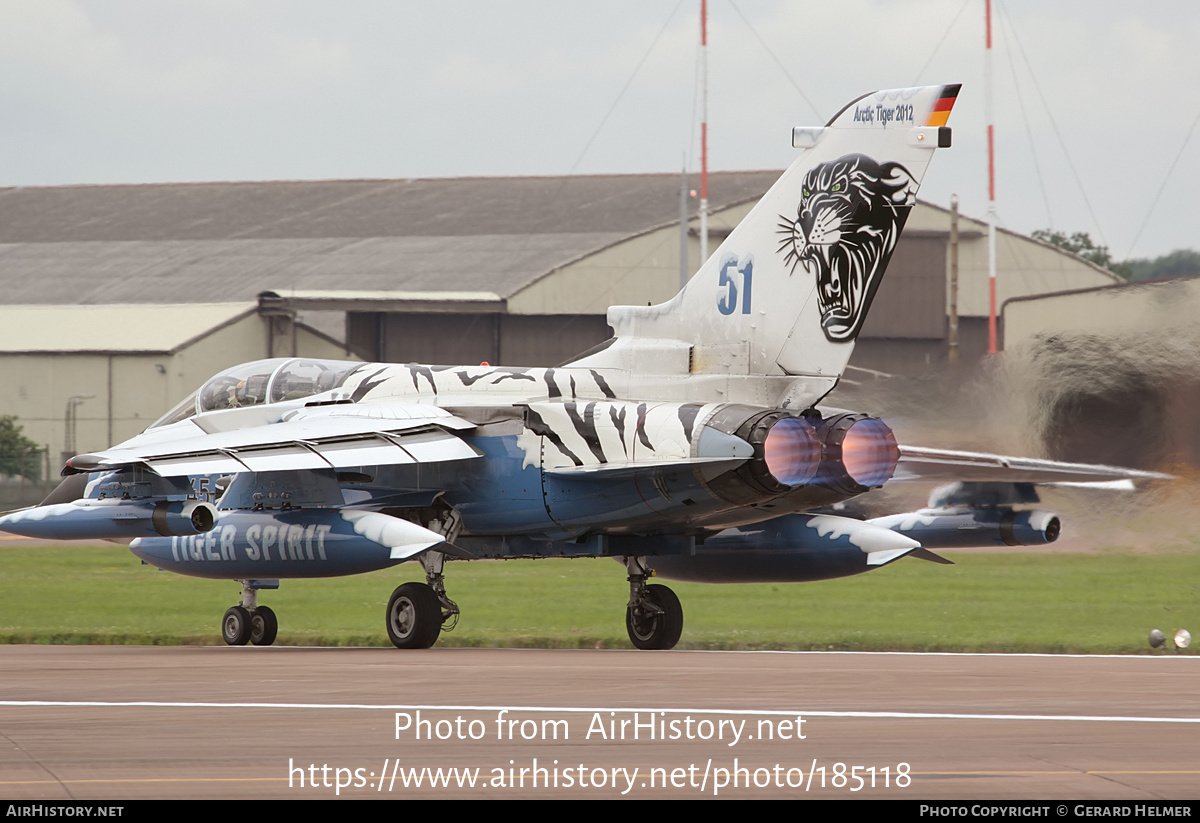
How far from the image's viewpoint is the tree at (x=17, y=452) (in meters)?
45.1

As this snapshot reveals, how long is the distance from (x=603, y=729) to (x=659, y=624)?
8481 mm

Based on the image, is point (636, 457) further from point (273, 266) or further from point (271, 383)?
point (273, 266)

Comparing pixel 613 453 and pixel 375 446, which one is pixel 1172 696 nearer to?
pixel 613 453

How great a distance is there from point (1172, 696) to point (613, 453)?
21.4 ft

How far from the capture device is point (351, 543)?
1700 centimetres

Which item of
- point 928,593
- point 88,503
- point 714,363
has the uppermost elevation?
point 714,363

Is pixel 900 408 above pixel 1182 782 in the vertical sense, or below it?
above

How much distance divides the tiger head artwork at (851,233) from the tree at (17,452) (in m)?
33.3

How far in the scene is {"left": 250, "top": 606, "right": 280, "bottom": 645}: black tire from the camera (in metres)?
19.4

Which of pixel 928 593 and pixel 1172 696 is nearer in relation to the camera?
pixel 1172 696

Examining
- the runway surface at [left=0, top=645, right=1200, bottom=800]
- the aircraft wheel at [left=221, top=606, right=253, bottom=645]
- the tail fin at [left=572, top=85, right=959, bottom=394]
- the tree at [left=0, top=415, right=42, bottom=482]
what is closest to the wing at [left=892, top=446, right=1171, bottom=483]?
the tail fin at [left=572, top=85, right=959, bottom=394]

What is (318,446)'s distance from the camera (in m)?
17.0

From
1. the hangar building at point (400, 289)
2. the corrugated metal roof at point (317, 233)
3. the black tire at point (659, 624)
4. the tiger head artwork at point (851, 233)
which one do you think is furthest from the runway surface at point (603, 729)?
the corrugated metal roof at point (317, 233)
